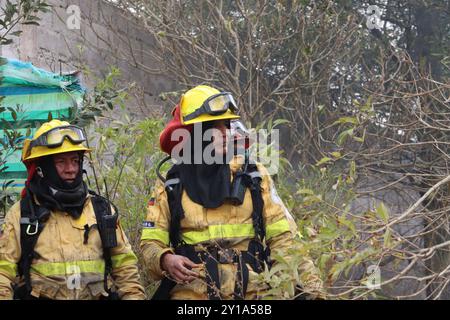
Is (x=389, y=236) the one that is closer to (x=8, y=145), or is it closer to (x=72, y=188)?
(x=72, y=188)

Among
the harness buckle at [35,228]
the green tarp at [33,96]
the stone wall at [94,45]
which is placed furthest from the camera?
the stone wall at [94,45]

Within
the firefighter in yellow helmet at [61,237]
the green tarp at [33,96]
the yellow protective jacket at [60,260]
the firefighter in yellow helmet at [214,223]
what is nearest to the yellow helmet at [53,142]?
the firefighter in yellow helmet at [61,237]

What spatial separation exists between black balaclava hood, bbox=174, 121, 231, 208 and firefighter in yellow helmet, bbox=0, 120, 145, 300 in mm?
423

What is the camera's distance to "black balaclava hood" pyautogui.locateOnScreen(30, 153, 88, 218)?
4.04 m

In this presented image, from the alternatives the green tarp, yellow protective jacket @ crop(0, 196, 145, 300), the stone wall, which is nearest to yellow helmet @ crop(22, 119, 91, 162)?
yellow protective jacket @ crop(0, 196, 145, 300)

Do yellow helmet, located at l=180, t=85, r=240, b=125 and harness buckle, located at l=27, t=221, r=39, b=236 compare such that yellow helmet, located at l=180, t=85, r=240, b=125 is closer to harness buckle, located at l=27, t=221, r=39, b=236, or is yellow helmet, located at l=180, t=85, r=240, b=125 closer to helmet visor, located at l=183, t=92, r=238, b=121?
helmet visor, located at l=183, t=92, r=238, b=121

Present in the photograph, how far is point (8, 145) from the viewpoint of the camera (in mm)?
4828

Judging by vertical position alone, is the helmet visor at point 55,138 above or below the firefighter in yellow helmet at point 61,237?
above

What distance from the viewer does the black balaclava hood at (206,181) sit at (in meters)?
4.03

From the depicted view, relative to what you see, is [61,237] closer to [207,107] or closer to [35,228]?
[35,228]

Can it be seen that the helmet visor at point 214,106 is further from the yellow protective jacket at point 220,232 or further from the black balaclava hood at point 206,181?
the yellow protective jacket at point 220,232

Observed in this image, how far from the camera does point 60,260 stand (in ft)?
13.0
